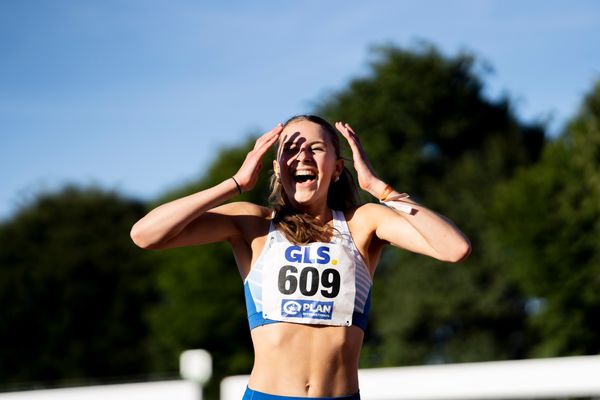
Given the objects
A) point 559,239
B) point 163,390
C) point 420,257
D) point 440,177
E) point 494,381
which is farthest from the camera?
point 440,177

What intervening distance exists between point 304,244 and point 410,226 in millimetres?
503

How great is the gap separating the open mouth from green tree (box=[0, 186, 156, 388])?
4897 centimetres

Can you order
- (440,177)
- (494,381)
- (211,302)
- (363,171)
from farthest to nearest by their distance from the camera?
(211,302) → (440,177) → (494,381) → (363,171)

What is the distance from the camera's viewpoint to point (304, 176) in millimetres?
4945

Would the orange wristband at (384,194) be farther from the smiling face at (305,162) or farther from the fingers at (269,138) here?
the fingers at (269,138)

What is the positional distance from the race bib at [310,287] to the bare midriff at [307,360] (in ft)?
0.17

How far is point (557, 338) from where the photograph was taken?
40438 millimetres

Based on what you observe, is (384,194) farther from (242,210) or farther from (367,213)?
(242,210)

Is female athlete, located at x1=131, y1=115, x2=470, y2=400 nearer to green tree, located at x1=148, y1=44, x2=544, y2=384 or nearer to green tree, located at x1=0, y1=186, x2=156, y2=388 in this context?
green tree, located at x1=148, y1=44, x2=544, y2=384

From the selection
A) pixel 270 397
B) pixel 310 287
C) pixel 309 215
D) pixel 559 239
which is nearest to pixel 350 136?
pixel 309 215

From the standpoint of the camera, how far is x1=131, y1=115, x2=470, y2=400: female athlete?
15.4 ft

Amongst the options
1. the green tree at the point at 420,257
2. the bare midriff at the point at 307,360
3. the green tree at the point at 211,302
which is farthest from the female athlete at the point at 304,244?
the green tree at the point at 211,302

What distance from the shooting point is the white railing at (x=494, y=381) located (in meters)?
5.86

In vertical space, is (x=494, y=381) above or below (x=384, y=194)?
below
